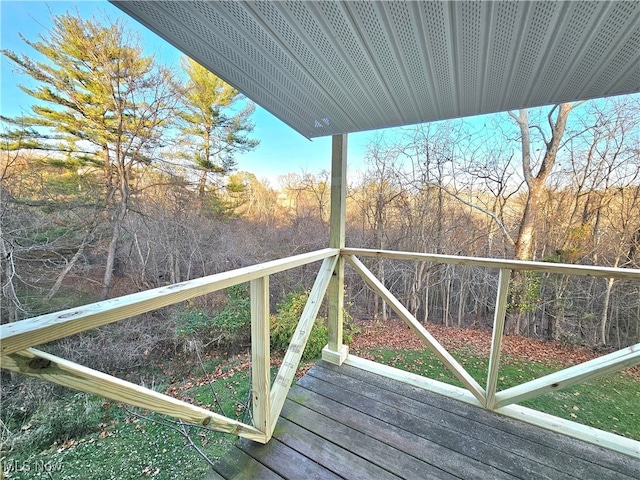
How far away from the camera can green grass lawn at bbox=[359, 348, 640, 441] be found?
212cm

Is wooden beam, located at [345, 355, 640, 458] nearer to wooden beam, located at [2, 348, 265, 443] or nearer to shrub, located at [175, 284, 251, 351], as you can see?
wooden beam, located at [2, 348, 265, 443]

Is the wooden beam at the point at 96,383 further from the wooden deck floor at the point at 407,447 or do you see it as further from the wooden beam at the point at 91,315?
the wooden deck floor at the point at 407,447

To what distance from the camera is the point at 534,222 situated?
13.3 feet

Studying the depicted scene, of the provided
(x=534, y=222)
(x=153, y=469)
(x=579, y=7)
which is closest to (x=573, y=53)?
(x=579, y=7)

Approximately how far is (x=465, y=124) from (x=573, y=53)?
3.78 m

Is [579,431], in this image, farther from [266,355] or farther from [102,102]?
[102,102]

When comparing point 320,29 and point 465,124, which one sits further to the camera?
point 465,124

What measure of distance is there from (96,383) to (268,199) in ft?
16.2

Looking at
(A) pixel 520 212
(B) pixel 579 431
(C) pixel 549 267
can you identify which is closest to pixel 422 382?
(B) pixel 579 431

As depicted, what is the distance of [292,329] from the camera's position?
362cm

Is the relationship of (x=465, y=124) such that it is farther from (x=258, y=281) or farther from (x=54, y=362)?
(x=54, y=362)

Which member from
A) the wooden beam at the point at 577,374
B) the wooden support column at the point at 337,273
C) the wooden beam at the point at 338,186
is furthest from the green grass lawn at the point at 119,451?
the wooden beam at the point at 577,374

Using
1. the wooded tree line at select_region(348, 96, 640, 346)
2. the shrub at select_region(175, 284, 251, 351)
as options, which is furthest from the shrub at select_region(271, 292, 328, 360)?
the wooded tree line at select_region(348, 96, 640, 346)

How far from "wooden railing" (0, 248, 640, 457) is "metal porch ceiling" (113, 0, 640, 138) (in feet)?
2.97
